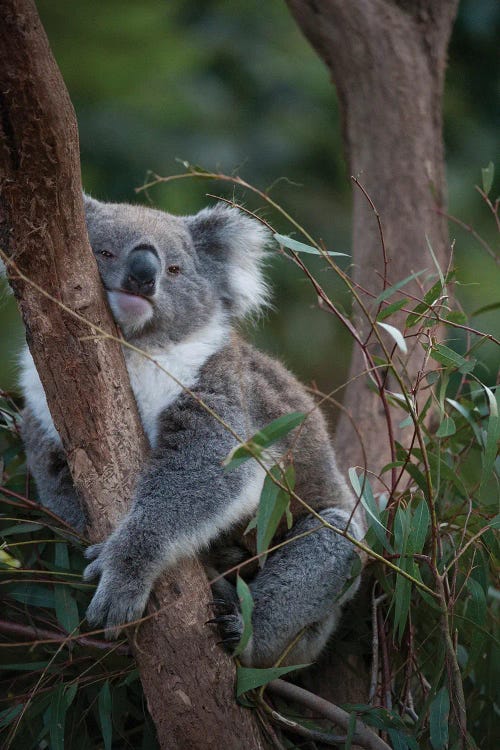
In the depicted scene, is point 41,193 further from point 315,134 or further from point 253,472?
point 315,134

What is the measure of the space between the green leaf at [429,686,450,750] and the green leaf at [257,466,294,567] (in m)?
0.83

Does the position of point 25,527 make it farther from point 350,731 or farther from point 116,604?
point 350,731

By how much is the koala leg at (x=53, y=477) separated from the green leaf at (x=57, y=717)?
641mm

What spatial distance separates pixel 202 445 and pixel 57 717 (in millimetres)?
940

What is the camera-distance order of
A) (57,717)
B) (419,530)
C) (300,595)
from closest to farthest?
(419,530)
(57,717)
(300,595)

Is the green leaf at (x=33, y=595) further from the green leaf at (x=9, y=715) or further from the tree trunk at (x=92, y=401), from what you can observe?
the tree trunk at (x=92, y=401)

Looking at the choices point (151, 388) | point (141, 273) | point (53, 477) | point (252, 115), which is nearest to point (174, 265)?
point (141, 273)

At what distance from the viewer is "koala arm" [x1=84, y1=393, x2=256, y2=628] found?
2.51 m

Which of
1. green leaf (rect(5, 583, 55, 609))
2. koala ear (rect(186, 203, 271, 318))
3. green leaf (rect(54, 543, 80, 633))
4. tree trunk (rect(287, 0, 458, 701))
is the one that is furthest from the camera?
tree trunk (rect(287, 0, 458, 701))

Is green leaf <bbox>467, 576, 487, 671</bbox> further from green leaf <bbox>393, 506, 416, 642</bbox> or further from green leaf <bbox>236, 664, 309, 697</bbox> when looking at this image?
green leaf <bbox>236, 664, 309, 697</bbox>

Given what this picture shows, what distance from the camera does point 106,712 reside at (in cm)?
268

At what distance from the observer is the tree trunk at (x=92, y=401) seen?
2225 millimetres

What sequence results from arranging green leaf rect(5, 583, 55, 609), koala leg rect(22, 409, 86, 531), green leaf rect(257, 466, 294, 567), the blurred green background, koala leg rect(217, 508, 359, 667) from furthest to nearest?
1. the blurred green background
2. koala leg rect(22, 409, 86, 531)
3. koala leg rect(217, 508, 359, 667)
4. green leaf rect(5, 583, 55, 609)
5. green leaf rect(257, 466, 294, 567)

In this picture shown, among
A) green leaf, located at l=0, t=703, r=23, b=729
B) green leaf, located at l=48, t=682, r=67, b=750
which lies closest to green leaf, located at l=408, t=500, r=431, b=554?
green leaf, located at l=48, t=682, r=67, b=750
